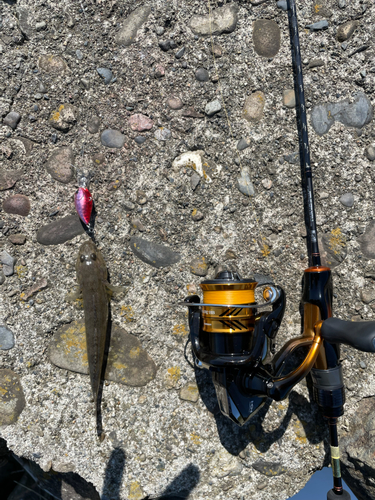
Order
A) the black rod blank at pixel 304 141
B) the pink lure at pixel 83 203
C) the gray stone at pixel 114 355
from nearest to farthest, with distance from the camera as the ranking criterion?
the black rod blank at pixel 304 141, the pink lure at pixel 83 203, the gray stone at pixel 114 355

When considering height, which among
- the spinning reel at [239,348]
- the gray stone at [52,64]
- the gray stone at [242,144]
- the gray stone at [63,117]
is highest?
the gray stone at [52,64]

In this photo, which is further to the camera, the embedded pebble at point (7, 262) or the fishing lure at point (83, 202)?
the embedded pebble at point (7, 262)

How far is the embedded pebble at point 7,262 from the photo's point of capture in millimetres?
2537

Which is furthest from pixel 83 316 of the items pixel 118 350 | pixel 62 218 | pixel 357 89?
pixel 357 89

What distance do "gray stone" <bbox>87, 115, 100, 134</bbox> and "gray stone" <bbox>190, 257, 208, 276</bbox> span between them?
1.16 meters

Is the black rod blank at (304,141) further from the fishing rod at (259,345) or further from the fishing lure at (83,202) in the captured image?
the fishing lure at (83,202)

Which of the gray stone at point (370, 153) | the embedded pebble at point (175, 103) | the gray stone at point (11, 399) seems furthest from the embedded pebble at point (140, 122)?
the gray stone at point (11, 399)

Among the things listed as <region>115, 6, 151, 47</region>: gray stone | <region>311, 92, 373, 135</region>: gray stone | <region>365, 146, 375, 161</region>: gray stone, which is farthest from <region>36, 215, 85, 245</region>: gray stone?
<region>365, 146, 375, 161</region>: gray stone

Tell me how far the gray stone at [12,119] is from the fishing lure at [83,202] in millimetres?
624

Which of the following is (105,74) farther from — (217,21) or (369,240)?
(369,240)

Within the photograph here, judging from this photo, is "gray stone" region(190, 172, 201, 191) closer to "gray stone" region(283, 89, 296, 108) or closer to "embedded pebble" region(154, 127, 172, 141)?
"embedded pebble" region(154, 127, 172, 141)

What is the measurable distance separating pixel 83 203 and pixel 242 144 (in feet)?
3.83

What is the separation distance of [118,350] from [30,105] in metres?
1.84

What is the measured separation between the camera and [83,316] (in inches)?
100
